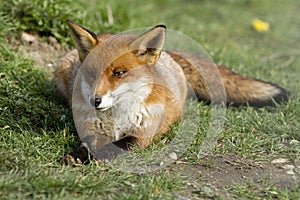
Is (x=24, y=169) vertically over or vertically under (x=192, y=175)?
over

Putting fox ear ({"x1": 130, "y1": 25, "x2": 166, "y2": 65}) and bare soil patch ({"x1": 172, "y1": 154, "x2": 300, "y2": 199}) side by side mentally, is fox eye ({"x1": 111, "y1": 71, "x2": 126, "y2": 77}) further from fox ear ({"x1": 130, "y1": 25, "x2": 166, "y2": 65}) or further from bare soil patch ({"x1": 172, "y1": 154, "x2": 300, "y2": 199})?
bare soil patch ({"x1": 172, "y1": 154, "x2": 300, "y2": 199})

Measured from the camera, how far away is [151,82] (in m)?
5.30

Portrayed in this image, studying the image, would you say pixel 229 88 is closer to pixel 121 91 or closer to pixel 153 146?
pixel 153 146

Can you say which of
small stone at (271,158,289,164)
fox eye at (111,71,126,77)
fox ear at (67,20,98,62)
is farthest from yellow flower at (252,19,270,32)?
fox eye at (111,71,126,77)

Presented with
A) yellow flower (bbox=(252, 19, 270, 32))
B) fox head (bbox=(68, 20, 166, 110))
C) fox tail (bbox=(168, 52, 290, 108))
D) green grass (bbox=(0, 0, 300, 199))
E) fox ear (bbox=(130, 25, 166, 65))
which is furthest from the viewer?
yellow flower (bbox=(252, 19, 270, 32))

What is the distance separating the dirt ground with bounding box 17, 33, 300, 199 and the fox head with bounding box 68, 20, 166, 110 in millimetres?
846

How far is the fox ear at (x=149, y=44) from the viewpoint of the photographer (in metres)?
5.07

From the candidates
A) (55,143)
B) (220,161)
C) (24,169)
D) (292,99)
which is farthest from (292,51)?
(24,169)

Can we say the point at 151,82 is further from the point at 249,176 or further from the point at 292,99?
the point at 292,99

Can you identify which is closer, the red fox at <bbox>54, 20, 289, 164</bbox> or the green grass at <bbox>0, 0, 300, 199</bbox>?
the green grass at <bbox>0, 0, 300, 199</bbox>

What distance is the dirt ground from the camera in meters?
4.65

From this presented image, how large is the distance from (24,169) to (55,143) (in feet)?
2.59

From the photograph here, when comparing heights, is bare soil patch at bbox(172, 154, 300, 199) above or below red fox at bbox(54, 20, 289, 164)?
below

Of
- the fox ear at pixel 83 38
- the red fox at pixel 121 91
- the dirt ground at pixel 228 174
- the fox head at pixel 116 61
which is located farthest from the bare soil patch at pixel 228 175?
the fox ear at pixel 83 38
